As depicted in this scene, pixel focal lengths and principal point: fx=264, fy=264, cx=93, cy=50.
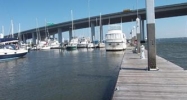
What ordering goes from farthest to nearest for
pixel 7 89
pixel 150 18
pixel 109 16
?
pixel 109 16 → pixel 7 89 → pixel 150 18

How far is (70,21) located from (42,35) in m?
35.0

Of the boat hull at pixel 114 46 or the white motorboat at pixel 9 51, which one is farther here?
the boat hull at pixel 114 46

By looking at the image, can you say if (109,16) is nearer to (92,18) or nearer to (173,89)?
(92,18)

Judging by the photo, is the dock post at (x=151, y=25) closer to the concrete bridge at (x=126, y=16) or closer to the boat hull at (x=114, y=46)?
the boat hull at (x=114, y=46)

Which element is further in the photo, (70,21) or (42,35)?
(42,35)

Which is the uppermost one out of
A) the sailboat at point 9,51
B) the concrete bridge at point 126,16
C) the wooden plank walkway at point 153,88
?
the concrete bridge at point 126,16

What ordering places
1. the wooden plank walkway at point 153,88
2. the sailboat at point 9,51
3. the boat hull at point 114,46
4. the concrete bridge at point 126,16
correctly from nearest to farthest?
the wooden plank walkway at point 153,88 → the sailboat at point 9,51 → the boat hull at point 114,46 → the concrete bridge at point 126,16

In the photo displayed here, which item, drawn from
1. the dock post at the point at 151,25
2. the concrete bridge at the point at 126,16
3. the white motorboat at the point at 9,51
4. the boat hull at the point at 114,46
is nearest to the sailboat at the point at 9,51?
the white motorboat at the point at 9,51

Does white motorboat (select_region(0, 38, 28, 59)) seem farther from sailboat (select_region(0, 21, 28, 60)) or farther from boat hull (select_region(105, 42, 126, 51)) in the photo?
boat hull (select_region(105, 42, 126, 51))

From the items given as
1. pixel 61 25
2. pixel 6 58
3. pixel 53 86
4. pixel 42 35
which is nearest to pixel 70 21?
pixel 61 25

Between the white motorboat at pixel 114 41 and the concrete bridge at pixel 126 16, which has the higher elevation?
the concrete bridge at pixel 126 16

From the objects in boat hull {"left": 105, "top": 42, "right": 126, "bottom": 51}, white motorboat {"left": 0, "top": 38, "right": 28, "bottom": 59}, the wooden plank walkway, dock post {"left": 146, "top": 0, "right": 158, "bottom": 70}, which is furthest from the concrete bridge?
the wooden plank walkway

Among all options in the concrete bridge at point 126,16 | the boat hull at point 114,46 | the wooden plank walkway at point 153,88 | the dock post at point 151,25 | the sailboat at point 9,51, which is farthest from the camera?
the concrete bridge at point 126,16

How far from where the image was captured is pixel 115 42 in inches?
2256
